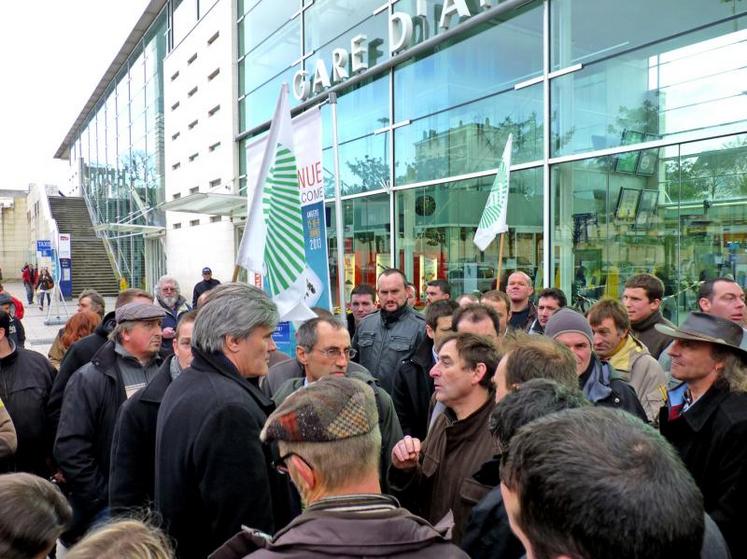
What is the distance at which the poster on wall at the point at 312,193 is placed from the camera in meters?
4.73

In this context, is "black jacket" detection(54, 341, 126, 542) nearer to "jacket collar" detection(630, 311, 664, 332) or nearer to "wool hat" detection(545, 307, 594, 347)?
"wool hat" detection(545, 307, 594, 347)

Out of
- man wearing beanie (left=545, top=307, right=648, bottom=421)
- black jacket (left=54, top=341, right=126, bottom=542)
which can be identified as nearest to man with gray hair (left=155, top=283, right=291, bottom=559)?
black jacket (left=54, top=341, right=126, bottom=542)

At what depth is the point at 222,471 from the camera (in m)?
2.05

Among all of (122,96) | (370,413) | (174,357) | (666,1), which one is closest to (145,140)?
(122,96)

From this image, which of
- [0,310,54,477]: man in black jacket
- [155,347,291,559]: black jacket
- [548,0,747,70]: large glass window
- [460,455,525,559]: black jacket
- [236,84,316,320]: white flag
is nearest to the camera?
[460,455,525,559]: black jacket

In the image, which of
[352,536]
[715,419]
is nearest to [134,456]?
[352,536]

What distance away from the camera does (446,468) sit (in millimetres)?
2645

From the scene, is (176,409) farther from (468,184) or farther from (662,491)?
(468,184)

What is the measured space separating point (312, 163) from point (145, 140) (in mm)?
27867

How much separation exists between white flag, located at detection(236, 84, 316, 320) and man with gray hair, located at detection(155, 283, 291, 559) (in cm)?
156

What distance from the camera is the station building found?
716 cm

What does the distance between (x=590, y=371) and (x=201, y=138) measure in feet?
69.9

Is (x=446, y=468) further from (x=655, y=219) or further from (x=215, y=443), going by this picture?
(x=655, y=219)

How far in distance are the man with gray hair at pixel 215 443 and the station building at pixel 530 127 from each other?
645cm
